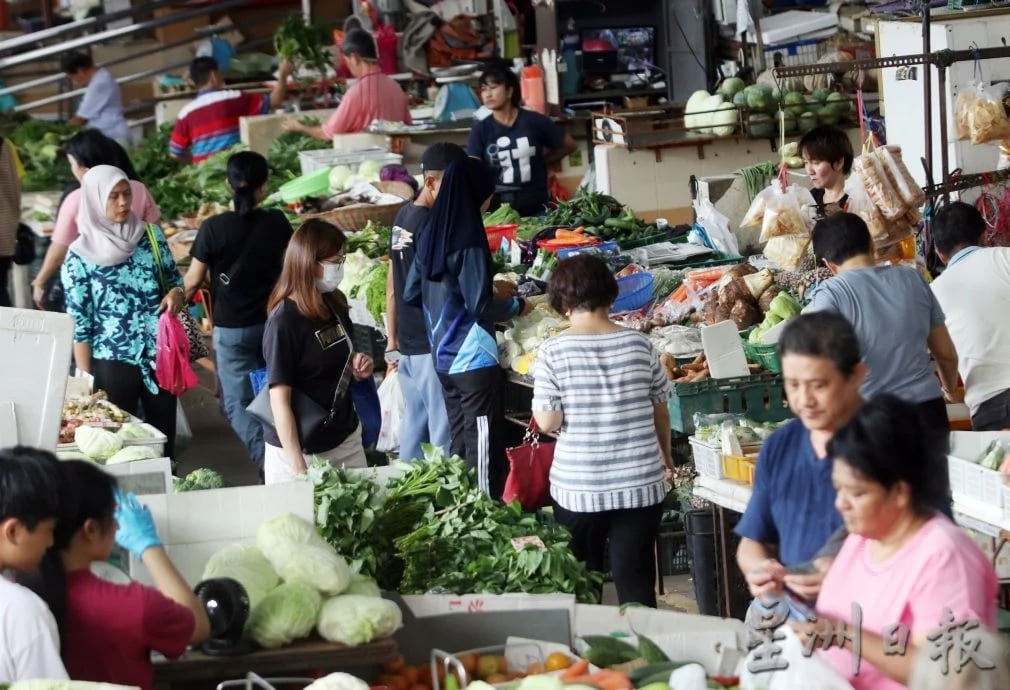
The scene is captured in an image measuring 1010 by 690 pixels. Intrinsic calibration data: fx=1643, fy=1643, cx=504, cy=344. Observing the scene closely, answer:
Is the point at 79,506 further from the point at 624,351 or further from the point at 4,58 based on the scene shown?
the point at 4,58

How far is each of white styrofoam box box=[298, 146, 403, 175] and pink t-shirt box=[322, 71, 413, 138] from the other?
0.44m

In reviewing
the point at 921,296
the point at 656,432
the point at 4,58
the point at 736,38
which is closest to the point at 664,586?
the point at 656,432

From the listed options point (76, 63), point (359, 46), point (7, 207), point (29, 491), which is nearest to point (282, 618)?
point (29, 491)

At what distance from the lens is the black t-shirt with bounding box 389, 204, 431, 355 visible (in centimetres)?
753

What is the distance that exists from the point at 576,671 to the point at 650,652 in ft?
0.67

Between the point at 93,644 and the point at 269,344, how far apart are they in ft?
8.20

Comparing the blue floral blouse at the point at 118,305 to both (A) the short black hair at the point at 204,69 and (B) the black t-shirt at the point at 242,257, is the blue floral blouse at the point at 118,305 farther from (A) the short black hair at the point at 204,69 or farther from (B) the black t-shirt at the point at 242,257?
(A) the short black hair at the point at 204,69

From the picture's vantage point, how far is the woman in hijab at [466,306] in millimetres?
7191

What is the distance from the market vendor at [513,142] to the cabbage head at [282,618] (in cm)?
570

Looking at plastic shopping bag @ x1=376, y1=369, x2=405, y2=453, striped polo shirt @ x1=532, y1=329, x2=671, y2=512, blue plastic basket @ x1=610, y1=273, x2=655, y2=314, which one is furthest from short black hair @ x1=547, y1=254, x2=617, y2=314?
plastic shopping bag @ x1=376, y1=369, x2=405, y2=453

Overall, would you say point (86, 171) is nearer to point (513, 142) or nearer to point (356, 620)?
point (513, 142)

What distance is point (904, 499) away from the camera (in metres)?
3.19

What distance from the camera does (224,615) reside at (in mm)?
4121

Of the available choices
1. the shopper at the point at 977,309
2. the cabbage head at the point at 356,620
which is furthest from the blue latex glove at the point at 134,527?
the shopper at the point at 977,309
